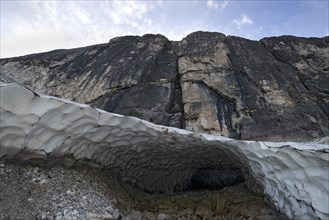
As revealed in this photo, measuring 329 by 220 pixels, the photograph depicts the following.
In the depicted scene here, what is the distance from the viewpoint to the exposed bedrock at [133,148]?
3797 mm

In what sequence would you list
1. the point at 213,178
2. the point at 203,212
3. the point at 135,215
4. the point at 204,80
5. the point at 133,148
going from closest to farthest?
the point at 135,215 → the point at 133,148 → the point at 203,212 → the point at 213,178 → the point at 204,80

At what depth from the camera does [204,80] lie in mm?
9820

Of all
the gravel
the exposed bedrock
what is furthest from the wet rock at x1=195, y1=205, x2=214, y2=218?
the exposed bedrock

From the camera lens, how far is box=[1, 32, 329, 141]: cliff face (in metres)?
8.80

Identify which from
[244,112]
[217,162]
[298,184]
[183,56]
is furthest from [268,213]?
[183,56]

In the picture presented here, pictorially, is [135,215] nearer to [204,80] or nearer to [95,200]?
[95,200]

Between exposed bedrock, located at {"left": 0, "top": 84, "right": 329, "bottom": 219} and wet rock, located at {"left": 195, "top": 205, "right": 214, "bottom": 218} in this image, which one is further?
wet rock, located at {"left": 195, "top": 205, "right": 214, "bottom": 218}

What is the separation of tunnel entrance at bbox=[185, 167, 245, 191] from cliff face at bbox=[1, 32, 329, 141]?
1.15m

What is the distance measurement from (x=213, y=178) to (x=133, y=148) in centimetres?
355

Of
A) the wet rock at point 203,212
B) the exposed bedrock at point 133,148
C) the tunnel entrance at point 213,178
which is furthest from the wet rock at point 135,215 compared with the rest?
the tunnel entrance at point 213,178

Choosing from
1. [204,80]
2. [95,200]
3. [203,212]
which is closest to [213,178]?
[203,212]

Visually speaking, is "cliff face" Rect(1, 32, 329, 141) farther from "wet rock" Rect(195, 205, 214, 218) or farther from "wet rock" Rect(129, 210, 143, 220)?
"wet rock" Rect(129, 210, 143, 220)

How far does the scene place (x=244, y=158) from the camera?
5.13 meters

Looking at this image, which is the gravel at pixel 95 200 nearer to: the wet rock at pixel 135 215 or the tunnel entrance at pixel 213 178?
the wet rock at pixel 135 215
